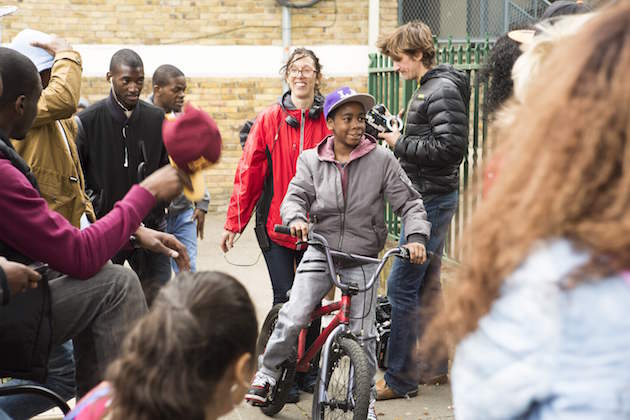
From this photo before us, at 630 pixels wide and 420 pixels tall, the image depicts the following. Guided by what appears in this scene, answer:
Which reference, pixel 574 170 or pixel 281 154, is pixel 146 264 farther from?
pixel 574 170

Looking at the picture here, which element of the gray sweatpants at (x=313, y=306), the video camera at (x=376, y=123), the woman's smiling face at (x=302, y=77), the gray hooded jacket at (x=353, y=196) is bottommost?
the gray sweatpants at (x=313, y=306)

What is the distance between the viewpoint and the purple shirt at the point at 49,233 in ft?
8.55

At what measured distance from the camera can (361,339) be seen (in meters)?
4.44

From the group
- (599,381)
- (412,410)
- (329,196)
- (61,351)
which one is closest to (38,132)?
(61,351)

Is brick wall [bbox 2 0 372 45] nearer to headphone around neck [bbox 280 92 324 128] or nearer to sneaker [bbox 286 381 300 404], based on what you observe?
headphone around neck [bbox 280 92 324 128]

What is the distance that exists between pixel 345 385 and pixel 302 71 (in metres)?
2.04

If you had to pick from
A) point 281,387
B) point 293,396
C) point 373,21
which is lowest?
point 293,396

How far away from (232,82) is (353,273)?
334 inches

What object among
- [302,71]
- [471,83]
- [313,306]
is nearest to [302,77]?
[302,71]

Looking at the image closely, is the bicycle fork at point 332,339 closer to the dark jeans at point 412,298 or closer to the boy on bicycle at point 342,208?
the boy on bicycle at point 342,208

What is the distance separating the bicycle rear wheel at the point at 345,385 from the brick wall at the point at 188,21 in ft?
29.5

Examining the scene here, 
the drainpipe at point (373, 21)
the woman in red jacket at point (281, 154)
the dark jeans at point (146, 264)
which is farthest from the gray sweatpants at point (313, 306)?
the drainpipe at point (373, 21)

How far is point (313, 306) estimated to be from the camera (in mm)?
4551

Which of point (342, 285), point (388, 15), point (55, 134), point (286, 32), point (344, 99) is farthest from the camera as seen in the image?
point (388, 15)
